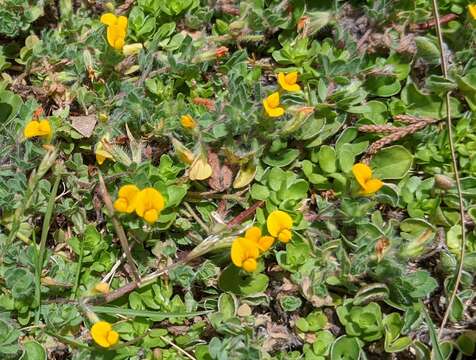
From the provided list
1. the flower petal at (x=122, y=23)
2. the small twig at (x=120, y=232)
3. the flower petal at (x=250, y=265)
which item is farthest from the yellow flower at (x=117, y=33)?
the flower petal at (x=250, y=265)

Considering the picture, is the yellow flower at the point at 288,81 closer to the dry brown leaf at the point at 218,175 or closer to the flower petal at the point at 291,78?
the flower petal at the point at 291,78

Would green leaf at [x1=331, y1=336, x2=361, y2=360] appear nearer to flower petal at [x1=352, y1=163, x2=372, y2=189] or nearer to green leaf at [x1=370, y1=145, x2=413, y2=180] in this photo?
flower petal at [x1=352, y1=163, x2=372, y2=189]

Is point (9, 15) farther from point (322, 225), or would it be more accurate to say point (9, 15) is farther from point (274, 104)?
point (322, 225)

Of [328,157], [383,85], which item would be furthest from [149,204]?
[383,85]

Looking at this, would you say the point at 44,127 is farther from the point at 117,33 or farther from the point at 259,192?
the point at 259,192

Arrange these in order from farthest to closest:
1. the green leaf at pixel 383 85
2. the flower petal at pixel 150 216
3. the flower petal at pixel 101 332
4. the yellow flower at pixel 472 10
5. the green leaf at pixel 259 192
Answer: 1. the green leaf at pixel 383 85
2. the yellow flower at pixel 472 10
3. the green leaf at pixel 259 192
4. the flower petal at pixel 150 216
5. the flower petal at pixel 101 332
